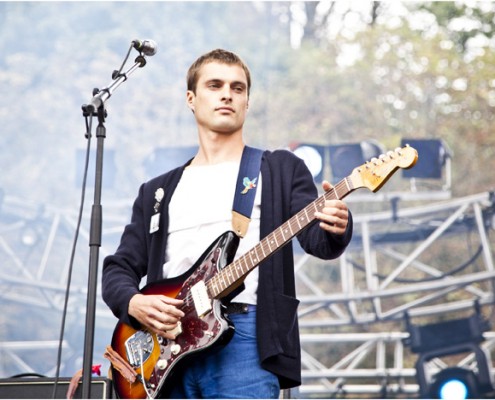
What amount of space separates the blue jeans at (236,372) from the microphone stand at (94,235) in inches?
12.8

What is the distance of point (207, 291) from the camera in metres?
2.60

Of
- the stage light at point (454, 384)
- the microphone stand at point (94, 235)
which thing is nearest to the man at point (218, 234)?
the microphone stand at point (94, 235)

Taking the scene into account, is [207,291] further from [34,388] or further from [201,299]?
[34,388]

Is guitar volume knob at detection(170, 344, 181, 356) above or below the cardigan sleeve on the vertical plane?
below

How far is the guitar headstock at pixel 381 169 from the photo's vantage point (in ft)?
7.99

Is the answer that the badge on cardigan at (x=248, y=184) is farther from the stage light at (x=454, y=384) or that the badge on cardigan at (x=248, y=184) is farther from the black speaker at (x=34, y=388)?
the stage light at (x=454, y=384)

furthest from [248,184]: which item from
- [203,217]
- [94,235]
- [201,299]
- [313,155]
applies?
[313,155]

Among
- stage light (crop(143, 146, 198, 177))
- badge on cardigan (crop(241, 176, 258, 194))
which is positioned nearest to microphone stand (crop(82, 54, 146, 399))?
badge on cardigan (crop(241, 176, 258, 194))

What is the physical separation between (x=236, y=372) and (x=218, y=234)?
44 centimetres

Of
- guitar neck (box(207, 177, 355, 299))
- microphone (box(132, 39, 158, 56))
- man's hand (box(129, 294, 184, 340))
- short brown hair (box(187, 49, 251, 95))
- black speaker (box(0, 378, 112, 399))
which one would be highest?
short brown hair (box(187, 49, 251, 95))

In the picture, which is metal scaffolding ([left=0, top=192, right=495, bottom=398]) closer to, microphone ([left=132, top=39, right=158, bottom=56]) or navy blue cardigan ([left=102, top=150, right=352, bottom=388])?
navy blue cardigan ([left=102, top=150, right=352, bottom=388])

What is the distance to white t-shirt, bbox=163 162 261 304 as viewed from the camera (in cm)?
273

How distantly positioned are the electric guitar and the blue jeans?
0.19 ft

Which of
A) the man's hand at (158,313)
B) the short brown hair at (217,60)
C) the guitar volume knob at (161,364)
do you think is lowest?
the guitar volume knob at (161,364)
